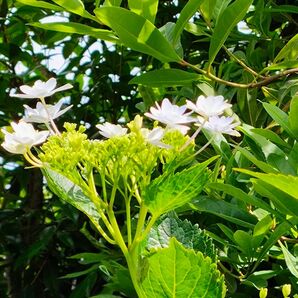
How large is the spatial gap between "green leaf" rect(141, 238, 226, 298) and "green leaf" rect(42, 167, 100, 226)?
3.4 inches

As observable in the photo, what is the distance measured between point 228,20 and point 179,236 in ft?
1.04

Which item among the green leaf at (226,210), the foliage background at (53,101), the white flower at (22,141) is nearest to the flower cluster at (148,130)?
the white flower at (22,141)

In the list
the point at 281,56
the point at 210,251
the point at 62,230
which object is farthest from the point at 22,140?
the point at 62,230

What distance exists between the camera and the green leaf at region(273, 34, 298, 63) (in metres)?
0.98

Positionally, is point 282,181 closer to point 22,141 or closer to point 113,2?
point 22,141

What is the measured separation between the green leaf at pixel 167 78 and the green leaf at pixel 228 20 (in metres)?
0.05

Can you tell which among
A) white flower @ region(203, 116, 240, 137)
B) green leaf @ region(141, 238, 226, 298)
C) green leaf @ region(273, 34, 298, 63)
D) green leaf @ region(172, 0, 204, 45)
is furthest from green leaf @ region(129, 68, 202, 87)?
green leaf @ region(141, 238, 226, 298)

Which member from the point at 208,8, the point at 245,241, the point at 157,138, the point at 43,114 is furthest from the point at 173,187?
the point at 208,8

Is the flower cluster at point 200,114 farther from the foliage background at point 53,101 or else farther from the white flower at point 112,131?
the foliage background at point 53,101

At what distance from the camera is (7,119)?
1.74m

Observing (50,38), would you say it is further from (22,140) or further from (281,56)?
(22,140)

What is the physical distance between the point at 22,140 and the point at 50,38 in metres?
1.19

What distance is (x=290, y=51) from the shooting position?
99 centimetres

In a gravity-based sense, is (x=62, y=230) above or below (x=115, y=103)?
below
